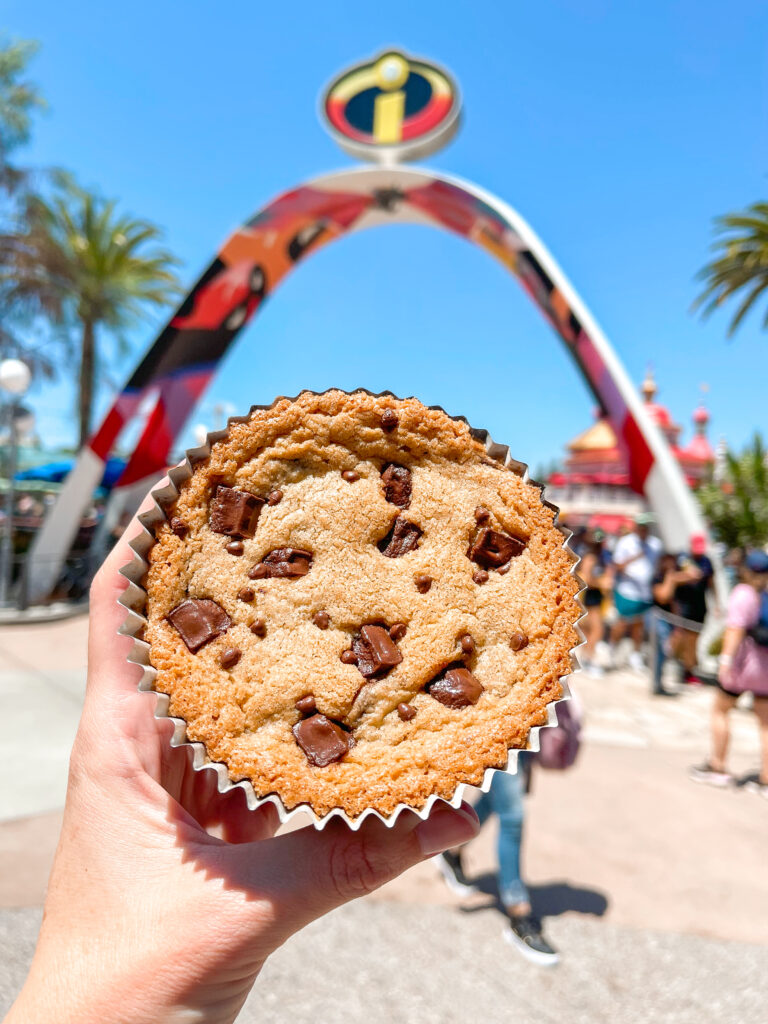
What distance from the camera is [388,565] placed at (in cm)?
195

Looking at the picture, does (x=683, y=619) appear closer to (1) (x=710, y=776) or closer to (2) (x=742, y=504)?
(1) (x=710, y=776)

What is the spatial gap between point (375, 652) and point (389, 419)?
66 cm

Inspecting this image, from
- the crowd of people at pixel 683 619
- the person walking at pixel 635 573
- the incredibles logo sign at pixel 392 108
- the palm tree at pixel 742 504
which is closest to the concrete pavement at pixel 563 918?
the crowd of people at pixel 683 619

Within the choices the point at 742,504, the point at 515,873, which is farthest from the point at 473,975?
the point at 742,504

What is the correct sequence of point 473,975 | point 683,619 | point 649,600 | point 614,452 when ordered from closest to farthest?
point 473,975
point 683,619
point 649,600
point 614,452

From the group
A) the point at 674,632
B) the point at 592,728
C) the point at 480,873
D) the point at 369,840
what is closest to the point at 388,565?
the point at 369,840

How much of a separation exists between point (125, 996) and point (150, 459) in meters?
15.5

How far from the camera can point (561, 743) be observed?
428 centimetres

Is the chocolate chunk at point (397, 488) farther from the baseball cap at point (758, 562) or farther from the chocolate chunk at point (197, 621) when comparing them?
the baseball cap at point (758, 562)

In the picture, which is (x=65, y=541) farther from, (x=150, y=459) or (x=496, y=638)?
(x=496, y=638)

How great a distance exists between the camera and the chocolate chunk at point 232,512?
6.21ft

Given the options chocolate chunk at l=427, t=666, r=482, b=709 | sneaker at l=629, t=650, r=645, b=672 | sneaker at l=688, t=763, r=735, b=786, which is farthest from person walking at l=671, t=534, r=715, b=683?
chocolate chunk at l=427, t=666, r=482, b=709

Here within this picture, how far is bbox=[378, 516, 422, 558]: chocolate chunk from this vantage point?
78.0 inches

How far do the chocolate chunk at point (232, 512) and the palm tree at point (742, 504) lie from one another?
76.6ft
